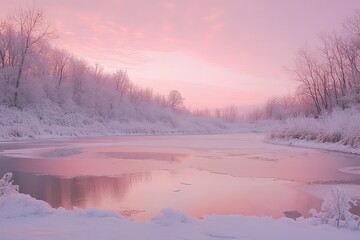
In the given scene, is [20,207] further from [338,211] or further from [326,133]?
[326,133]

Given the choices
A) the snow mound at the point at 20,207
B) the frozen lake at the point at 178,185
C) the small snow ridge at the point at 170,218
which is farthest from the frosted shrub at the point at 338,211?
the snow mound at the point at 20,207

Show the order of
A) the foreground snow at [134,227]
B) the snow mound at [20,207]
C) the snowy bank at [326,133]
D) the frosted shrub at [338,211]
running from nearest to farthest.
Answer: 1. the foreground snow at [134,227]
2. the frosted shrub at [338,211]
3. the snow mound at [20,207]
4. the snowy bank at [326,133]

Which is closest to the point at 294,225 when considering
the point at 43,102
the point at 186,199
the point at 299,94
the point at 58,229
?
the point at 186,199

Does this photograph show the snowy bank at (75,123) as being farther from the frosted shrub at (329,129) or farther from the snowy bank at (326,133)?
the frosted shrub at (329,129)

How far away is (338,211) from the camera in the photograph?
19.1 feet

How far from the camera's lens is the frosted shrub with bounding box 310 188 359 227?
5.74 meters

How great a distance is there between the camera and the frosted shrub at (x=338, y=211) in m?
5.74

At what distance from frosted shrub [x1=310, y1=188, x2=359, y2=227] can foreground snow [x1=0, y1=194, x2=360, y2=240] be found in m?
0.20

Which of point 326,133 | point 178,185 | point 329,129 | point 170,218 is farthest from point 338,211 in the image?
point 326,133

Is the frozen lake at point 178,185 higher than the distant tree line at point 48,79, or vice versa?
the distant tree line at point 48,79

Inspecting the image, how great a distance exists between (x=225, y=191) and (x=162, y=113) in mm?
70099

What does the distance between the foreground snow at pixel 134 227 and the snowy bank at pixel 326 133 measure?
1651 centimetres

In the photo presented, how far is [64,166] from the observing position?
1391 centimetres

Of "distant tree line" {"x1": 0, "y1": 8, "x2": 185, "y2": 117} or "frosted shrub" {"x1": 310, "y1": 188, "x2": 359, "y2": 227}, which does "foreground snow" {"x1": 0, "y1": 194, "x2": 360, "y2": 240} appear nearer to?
"frosted shrub" {"x1": 310, "y1": 188, "x2": 359, "y2": 227}
